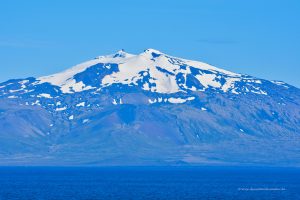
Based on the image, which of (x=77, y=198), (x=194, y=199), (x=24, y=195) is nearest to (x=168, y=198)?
(x=194, y=199)

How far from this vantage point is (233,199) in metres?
189

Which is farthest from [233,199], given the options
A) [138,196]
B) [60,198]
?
[60,198]

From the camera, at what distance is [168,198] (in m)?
190

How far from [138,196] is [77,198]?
15.7m

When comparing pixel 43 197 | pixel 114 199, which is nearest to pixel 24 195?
pixel 43 197

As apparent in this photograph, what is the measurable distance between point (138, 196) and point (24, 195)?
24.2m

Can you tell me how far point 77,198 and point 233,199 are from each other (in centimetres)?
3127

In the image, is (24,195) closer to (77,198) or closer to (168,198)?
(77,198)

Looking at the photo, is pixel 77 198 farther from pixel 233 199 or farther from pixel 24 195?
pixel 233 199

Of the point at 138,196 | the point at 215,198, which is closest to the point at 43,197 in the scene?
the point at 138,196

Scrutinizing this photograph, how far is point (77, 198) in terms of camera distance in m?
188

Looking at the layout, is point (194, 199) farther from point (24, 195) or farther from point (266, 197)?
point (24, 195)

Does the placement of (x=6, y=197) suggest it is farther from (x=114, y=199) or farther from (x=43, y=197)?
(x=114, y=199)

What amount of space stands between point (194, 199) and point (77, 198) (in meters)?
23.4
